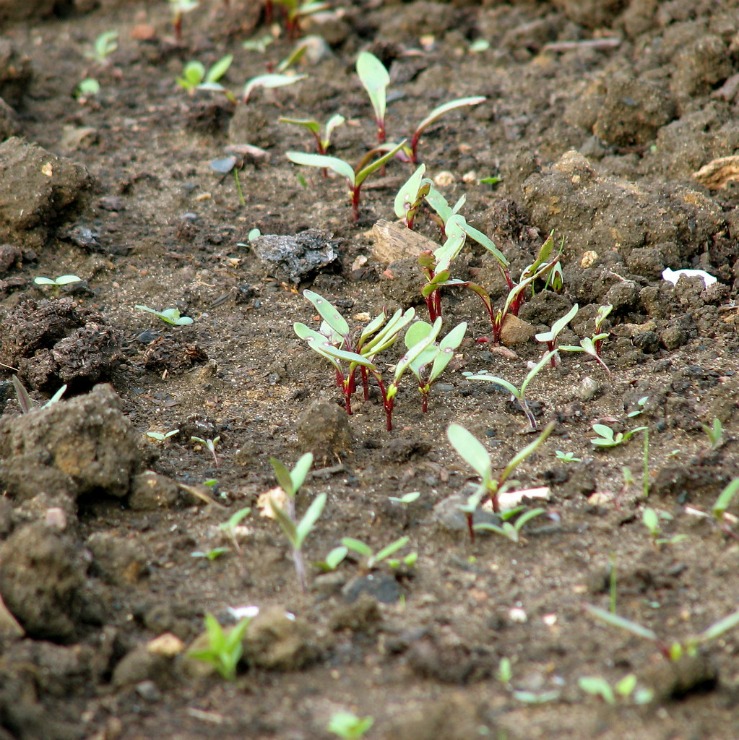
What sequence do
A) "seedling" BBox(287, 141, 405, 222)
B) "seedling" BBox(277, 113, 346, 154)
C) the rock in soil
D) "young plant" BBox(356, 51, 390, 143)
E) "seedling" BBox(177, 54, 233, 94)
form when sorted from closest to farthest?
the rock in soil → "seedling" BBox(287, 141, 405, 222) → "seedling" BBox(277, 113, 346, 154) → "young plant" BBox(356, 51, 390, 143) → "seedling" BBox(177, 54, 233, 94)

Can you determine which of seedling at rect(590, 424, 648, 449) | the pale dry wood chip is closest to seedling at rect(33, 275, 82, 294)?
seedling at rect(590, 424, 648, 449)

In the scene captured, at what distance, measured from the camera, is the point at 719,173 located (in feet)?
11.7

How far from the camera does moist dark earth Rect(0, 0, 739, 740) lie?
190 cm

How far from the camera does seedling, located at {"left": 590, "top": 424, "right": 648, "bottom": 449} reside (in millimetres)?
2594

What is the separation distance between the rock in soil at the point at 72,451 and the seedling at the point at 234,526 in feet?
1.08

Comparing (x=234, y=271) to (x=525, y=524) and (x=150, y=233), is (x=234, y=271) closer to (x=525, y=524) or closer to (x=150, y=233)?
(x=150, y=233)

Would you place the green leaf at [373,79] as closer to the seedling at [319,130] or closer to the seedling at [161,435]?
the seedling at [319,130]

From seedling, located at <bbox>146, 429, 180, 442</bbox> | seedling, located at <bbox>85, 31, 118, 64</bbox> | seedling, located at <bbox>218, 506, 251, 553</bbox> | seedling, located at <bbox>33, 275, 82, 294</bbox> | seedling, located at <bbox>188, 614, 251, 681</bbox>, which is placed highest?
seedling, located at <bbox>85, 31, 118, 64</bbox>

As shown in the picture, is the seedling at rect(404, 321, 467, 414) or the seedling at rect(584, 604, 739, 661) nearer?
the seedling at rect(584, 604, 739, 661)

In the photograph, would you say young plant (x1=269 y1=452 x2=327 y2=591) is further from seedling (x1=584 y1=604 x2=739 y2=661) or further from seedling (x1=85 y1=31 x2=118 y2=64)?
seedling (x1=85 y1=31 x2=118 y2=64)

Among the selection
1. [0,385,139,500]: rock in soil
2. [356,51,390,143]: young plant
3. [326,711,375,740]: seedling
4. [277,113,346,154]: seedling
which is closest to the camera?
[326,711,375,740]: seedling

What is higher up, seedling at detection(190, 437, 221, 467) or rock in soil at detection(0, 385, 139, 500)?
rock in soil at detection(0, 385, 139, 500)

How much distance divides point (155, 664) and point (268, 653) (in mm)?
239

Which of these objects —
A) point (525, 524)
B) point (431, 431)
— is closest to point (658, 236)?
point (431, 431)
